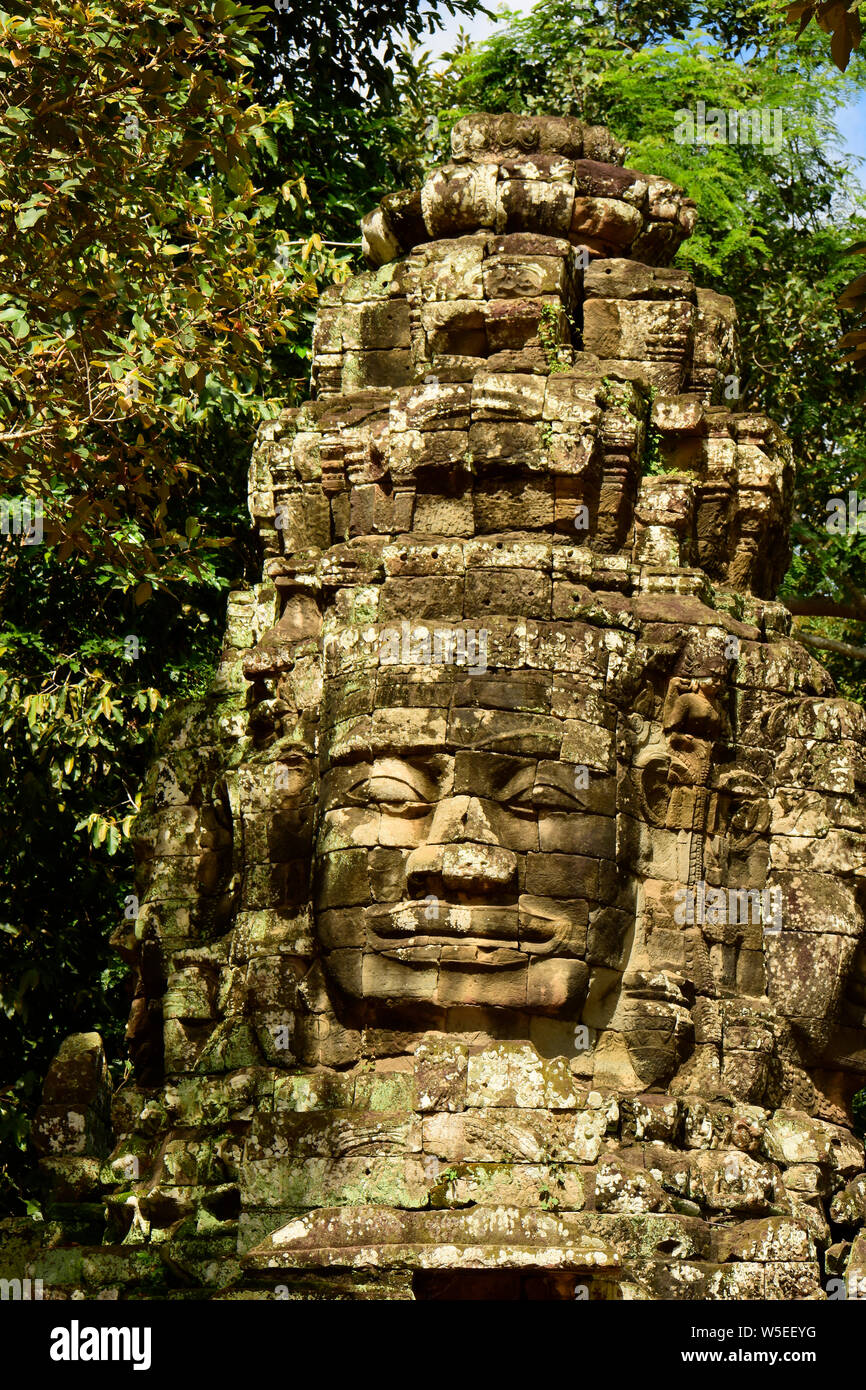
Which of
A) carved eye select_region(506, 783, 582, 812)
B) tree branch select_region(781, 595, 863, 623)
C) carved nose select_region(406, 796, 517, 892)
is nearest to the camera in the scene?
carved nose select_region(406, 796, 517, 892)

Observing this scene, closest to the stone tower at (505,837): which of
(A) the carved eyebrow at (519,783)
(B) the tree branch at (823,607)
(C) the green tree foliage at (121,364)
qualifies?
(A) the carved eyebrow at (519,783)

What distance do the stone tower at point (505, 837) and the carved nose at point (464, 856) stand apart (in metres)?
0.02

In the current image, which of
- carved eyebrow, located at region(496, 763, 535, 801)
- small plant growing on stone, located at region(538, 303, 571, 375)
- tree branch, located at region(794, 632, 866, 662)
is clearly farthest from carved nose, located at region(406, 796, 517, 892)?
tree branch, located at region(794, 632, 866, 662)

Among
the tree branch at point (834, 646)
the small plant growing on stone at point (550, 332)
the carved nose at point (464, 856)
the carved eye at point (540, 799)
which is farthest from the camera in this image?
the tree branch at point (834, 646)

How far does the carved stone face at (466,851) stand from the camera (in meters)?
11.3

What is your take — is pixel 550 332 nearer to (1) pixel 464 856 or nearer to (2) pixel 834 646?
(1) pixel 464 856

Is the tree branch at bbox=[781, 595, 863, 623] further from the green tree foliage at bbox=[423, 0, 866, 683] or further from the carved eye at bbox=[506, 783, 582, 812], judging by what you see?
the carved eye at bbox=[506, 783, 582, 812]

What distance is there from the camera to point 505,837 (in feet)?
37.9

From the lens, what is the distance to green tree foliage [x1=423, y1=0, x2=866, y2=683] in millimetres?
19344

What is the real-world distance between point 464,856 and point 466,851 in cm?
3

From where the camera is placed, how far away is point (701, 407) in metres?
13.3

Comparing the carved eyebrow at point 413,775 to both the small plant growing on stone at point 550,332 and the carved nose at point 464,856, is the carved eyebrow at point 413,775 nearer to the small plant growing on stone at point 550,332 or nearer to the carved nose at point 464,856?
the carved nose at point 464,856

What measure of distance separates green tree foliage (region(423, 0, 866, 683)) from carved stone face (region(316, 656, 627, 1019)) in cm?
784

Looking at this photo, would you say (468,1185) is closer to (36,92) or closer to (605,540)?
(605,540)
